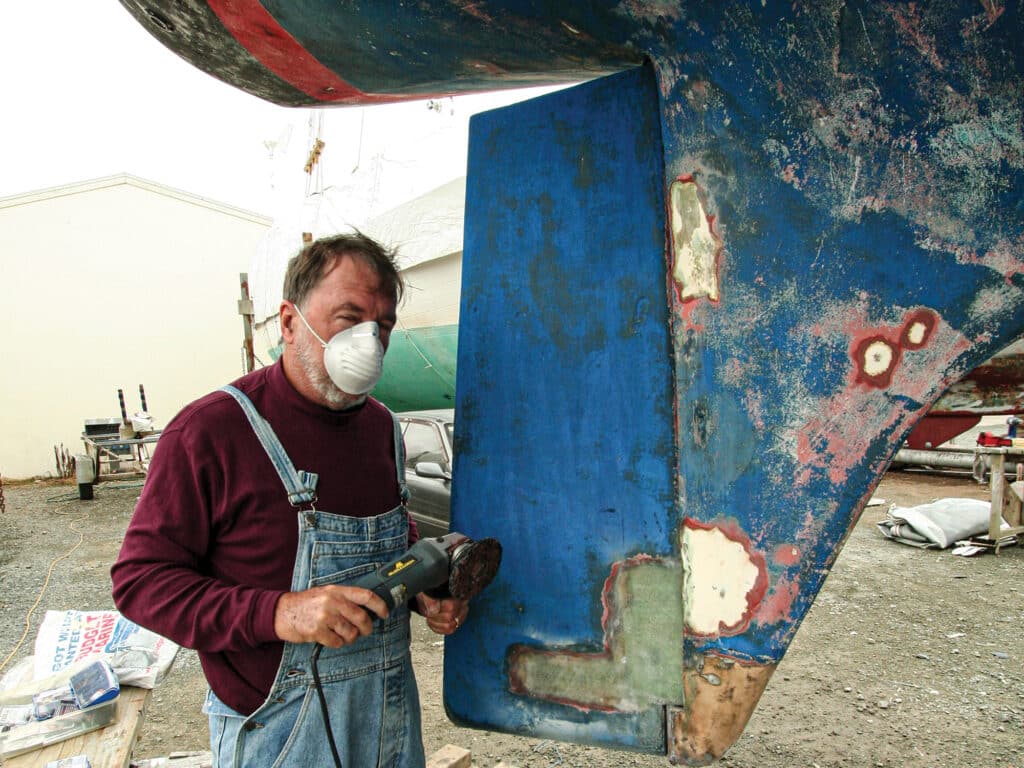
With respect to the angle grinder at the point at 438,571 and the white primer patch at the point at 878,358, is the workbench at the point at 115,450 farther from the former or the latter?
the white primer patch at the point at 878,358

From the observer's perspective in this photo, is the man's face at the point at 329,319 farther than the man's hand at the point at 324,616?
Yes

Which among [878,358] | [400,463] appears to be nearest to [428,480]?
[400,463]

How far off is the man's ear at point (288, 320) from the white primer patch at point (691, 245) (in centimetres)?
71

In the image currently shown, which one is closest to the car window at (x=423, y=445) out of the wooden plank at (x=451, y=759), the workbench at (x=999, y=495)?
the wooden plank at (x=451, y=759)

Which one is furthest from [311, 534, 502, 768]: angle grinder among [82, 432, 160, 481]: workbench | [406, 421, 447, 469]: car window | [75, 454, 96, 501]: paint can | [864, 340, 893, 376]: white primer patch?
[75, 454, 96, 501]: paint can

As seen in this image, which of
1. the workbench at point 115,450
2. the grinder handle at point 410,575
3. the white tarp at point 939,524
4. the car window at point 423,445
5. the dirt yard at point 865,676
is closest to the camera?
the grinder handle at point 410,575

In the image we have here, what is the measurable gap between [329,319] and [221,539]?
420 millimetres

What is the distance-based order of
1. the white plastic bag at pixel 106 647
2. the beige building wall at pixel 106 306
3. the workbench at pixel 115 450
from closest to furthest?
1. the white plastic bag at pixel 106 647
2. the workbench at pixel 115 450
3. the beige building wall at pixel 106 306

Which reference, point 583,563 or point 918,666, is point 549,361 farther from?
point 918,666

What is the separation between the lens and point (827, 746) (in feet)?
8.01

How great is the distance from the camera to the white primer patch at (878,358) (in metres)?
0.96

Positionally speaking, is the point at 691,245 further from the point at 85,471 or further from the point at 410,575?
the point at 85,471

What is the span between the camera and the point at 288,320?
1231mm

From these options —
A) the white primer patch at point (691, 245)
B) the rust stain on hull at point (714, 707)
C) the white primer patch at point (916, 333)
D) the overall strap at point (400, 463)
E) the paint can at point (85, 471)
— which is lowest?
the paint can at point (85, 471)
